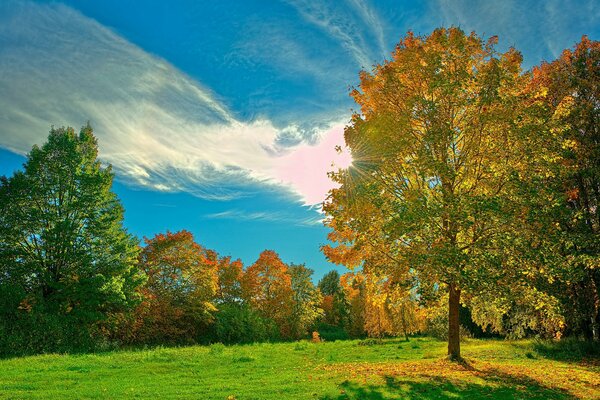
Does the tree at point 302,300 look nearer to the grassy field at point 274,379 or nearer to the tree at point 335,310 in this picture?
the tree at point 335,310

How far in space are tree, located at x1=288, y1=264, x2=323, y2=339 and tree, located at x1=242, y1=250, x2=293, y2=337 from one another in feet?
3.94

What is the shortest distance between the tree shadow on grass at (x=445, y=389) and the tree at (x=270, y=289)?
4395cm

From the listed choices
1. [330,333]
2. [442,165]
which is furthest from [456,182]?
[330,333]

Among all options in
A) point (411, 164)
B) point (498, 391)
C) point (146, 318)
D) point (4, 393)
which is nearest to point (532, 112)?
point (411, 164)

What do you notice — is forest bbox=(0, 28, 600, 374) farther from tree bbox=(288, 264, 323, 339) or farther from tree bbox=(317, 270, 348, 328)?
tree bbox=(317, 270, 348, 328)

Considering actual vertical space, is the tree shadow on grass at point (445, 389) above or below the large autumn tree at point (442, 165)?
below

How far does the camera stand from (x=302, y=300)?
197 ft

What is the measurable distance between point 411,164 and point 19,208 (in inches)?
1154

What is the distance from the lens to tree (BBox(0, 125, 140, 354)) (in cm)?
2927

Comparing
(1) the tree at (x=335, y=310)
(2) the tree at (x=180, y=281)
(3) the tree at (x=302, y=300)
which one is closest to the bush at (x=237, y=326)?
(2) the tree at (x=180, y=281)

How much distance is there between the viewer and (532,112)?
17.1 metres

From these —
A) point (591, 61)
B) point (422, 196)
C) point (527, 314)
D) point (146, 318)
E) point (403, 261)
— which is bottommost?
point (146, 318)

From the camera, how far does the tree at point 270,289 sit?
56.9m

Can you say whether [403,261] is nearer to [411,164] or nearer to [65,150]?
[411,164]
